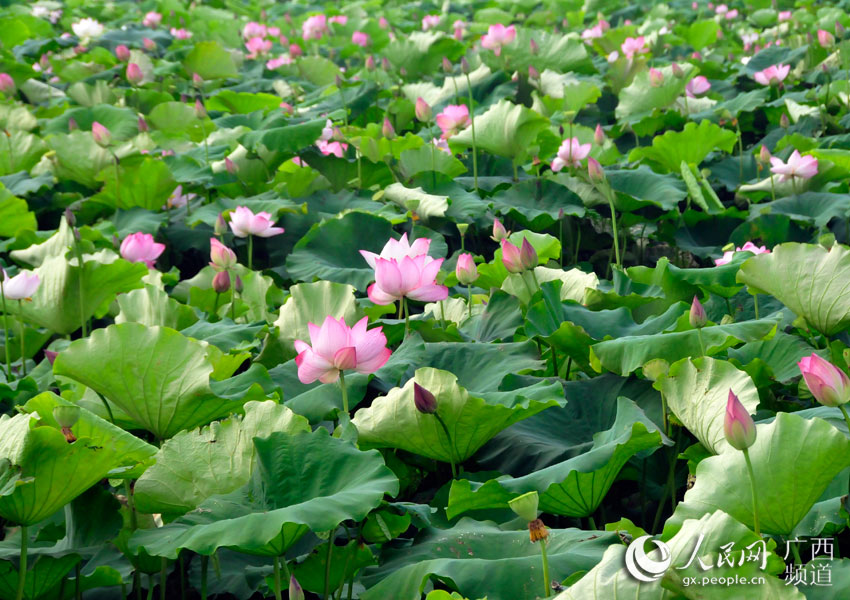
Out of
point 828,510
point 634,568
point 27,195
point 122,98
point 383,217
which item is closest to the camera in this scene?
point 634,568

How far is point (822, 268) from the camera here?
1.28 meters

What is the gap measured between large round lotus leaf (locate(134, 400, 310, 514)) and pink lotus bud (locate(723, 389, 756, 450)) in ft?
Result: 1.64

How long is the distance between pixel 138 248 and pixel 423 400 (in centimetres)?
114

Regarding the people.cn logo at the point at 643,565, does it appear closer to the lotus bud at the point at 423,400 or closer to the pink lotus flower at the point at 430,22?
the lotus bud at the point at 423,400

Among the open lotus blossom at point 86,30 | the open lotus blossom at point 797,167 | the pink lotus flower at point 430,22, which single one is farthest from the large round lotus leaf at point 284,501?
the pink lotus flower at point 430,22

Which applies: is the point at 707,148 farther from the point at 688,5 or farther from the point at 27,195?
the point at 688,5

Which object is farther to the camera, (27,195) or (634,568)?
(27,195)

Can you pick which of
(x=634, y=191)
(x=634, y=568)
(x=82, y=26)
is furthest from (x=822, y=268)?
(x=82, y=26)

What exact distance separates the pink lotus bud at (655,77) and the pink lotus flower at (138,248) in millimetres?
1595

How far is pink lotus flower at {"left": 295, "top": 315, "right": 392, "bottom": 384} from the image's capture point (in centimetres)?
117

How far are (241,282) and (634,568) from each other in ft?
4.20

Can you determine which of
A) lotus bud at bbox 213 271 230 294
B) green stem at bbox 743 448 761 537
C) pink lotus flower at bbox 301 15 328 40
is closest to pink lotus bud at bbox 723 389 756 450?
green stem at bbox 743 448 761 537

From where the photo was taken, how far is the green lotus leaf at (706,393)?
105 centimetres

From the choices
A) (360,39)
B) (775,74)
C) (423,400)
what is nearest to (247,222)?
(423,400)
